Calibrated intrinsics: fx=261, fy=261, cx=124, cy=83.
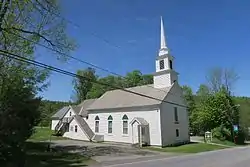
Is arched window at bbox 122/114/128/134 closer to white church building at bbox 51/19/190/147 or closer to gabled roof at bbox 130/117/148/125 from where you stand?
white church building at bbox 51/19/190/147

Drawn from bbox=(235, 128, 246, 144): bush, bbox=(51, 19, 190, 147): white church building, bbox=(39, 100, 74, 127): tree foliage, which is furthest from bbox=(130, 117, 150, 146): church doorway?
bbox=(235, 128, 246, 144): bush

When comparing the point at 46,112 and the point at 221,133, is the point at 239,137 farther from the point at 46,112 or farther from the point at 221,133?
the point at 46,112

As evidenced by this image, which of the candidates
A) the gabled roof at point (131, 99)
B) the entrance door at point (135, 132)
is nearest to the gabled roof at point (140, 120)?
the entrance door at point (135, 132)

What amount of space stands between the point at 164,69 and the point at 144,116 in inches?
297

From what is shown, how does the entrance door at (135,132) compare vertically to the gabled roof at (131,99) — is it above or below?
below

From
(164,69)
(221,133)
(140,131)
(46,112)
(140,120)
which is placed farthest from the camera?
(221,133)

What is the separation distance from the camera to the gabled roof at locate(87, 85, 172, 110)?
33.8 m

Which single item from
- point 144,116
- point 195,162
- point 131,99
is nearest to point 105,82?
point 131,99

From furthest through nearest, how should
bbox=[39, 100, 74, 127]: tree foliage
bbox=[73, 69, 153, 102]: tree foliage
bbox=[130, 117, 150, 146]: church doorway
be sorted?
bbox=[73, 69, 153, 102]: tree foliage, bbox=[130, 117, 150, 146]: church doorway, bbox=[39, 100, 74, 127]: tree foliage

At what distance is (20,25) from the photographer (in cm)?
1720

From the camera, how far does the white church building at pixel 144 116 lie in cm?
3219

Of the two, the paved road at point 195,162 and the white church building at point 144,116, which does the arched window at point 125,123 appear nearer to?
the white church building at point 144,116

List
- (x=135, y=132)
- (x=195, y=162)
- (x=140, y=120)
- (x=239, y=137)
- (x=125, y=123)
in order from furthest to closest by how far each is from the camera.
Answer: (x=239, y=137) → (x=125, y=123) → (x=135, y=132) → (x=140, y=120) → (x=195, y=162)

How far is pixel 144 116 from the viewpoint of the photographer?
3331 centimetres
